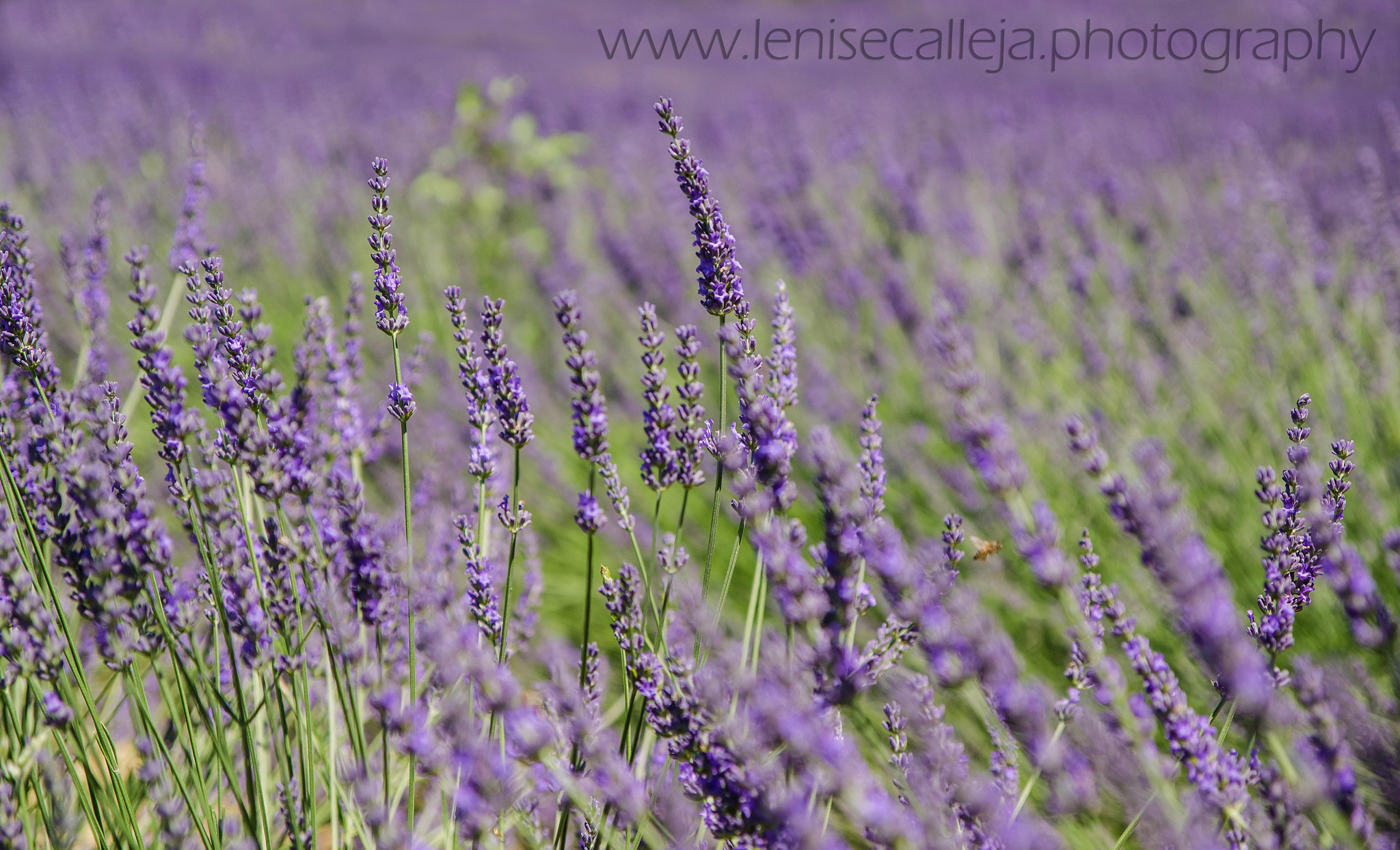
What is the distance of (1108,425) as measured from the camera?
8.39 feet

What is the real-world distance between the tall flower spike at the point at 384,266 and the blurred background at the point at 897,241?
0.43m

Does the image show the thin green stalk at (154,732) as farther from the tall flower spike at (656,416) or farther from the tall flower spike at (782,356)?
the tall flower spike at (782,356)

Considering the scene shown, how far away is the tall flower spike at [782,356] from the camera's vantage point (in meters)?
1.11

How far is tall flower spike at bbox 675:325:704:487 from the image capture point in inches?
42.7

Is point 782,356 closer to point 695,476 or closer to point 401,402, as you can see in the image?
point 695,476

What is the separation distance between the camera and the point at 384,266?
41.3 inches

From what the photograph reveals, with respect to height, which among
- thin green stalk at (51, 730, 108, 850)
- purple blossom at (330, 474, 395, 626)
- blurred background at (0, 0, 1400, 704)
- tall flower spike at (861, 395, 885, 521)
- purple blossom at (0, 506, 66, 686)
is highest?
blurred background at (0, 0, 1400, 704)

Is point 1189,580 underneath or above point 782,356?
underneath

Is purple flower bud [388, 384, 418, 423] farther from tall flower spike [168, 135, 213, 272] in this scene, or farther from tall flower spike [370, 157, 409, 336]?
tall flower spike [168, 135, 213, 272]

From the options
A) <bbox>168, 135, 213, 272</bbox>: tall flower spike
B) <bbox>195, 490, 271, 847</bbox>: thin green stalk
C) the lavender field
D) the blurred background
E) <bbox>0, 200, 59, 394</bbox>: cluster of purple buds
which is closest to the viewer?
the lavender field

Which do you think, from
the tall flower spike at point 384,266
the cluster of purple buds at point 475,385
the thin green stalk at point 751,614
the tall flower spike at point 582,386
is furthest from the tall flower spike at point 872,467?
the tall flower spike at point 384,266

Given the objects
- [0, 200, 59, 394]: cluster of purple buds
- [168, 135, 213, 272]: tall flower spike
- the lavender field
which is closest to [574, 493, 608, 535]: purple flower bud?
the lavender field

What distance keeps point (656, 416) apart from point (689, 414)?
4 centimetres

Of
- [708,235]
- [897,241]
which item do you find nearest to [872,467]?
[708,235]
